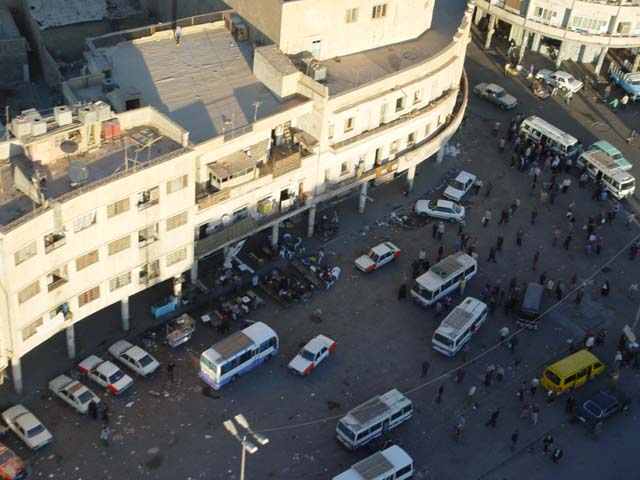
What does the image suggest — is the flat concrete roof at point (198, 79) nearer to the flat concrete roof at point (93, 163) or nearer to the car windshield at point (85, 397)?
the flat concrete roof at point (93, 163)

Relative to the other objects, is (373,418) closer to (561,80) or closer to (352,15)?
(352,15)

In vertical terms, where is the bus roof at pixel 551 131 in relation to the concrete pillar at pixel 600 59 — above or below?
below

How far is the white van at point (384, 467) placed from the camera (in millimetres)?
52219

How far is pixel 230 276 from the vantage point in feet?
218

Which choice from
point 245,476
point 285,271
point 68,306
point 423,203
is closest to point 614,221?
point 423,203

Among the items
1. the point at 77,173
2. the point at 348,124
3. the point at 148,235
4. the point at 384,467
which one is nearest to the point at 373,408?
the point at 384,467

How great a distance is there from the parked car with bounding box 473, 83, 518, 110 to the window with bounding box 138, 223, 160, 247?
4259 cm

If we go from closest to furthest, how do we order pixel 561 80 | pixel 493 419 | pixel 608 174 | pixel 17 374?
1. pixel 17 374
2. pixel 493 419
3. pixel 608 174
4. pixel 561 80

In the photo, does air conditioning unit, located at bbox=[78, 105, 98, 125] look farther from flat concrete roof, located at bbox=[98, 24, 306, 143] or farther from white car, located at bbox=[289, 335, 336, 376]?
white car, located at bbox=[289, 335, 336, 376]

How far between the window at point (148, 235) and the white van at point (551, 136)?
39.9 metres

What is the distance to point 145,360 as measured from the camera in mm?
59156

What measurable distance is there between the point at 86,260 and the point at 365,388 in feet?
61.6

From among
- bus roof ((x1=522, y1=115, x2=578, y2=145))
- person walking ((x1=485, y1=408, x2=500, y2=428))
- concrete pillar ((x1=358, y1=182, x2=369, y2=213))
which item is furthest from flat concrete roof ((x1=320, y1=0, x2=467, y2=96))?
person walking ((x1=485, y1=408, x2=500, y2=428))

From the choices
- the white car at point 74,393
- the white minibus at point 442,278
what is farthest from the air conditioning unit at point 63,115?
the white minibus at point 442,278
